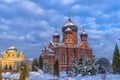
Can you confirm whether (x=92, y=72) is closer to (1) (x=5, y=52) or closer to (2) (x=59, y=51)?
(2) (x=59, y=51)

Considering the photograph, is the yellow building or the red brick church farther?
the yellow building

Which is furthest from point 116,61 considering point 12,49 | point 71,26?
point 12,49

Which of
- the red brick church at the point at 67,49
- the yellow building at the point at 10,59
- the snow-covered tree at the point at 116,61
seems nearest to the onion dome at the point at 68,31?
the red brick church at the point at 67,49

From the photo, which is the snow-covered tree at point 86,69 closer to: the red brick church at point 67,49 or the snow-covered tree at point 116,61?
the snow-covered tree at point 116,61

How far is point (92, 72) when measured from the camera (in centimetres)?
3847

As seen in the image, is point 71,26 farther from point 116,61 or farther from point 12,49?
point 12,49

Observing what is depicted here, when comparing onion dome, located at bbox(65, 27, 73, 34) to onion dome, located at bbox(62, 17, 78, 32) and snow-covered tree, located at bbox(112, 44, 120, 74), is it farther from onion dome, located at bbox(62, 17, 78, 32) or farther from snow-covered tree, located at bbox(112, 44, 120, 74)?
snow-covered tree, located at bbox(112, 44, 120, 74)

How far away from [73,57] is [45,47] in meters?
7.64

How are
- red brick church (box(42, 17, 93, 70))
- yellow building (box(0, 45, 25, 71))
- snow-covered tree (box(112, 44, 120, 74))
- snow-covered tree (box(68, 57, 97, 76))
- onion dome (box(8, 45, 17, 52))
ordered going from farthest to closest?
onion dome (box(8, 45, 17, 52)) → yellow building (box(0, 45, 25, 71)) → red brick church (box(42, 17, 93, 70)) → snow-covered tree (box(112, 44, 120, 74)) → snow-covered tree (box(68, 57, 97, 76))

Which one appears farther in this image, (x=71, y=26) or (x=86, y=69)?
(x=71, y=26)

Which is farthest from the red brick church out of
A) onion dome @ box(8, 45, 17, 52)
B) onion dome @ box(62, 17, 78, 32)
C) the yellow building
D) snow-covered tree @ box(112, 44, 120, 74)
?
snow-covered tree @ box(112, 44, 120, 74)

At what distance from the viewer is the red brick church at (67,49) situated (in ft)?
214

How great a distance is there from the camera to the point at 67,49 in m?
66.0

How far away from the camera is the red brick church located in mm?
65375
